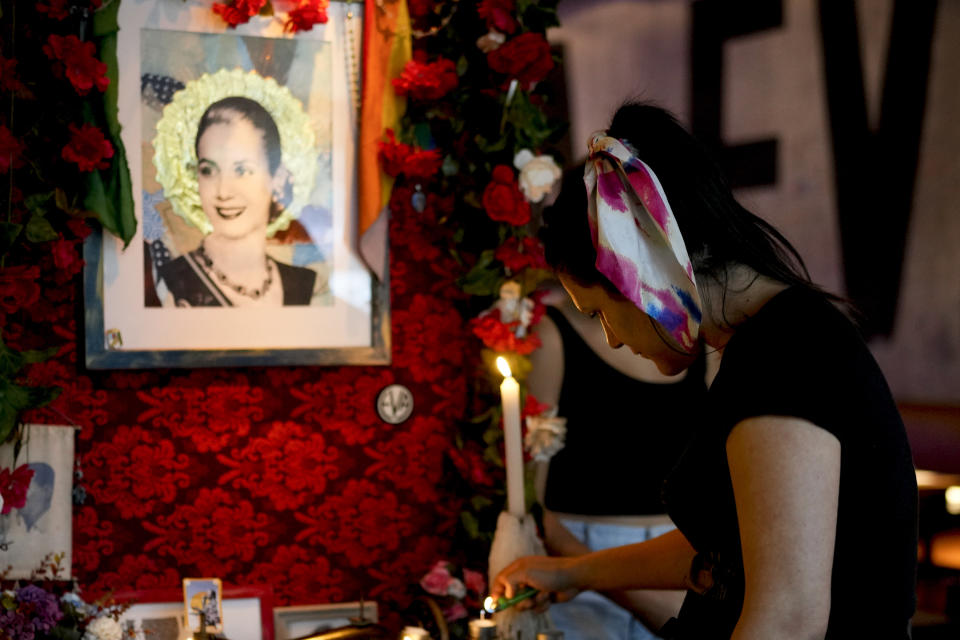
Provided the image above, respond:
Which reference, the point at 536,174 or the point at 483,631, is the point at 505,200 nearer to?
the point at 536,174

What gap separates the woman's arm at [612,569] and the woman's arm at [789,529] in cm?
50

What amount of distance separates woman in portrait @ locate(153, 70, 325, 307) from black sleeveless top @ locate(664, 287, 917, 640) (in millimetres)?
1181

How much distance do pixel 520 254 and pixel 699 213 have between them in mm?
946

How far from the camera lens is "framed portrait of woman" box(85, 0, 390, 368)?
75.7 inches

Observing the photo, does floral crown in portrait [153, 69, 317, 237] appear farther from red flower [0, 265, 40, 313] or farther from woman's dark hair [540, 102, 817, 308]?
woman's dark hair [540, 102, 817, 308]

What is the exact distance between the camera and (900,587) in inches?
41.9

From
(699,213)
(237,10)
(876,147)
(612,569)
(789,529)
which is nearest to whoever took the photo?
(789,529)

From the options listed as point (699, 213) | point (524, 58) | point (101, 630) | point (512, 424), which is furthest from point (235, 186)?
point (699, 213)

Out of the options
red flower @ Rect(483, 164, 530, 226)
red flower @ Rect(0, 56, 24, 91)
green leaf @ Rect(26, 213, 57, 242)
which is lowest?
green leaf @ Rect(26, 213, 57, 242)

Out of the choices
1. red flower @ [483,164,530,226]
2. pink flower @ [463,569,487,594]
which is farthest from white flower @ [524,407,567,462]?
red flower @ [483,164,530,226]

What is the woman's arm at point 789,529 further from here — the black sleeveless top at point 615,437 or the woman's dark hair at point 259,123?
the woman's dark hair at point 259,123

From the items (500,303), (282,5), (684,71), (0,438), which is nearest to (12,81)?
(282,5)

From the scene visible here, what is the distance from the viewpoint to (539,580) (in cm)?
166

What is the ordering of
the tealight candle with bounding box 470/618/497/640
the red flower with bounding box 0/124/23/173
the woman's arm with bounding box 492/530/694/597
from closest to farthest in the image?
1. the woman's arm with bounding box 492/530/694/597
2. the tealight candle with bounding box 470/618/497/640
3. the red flower with bounding box 0/124/23/173
